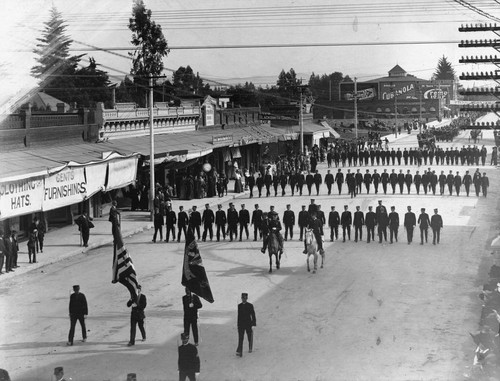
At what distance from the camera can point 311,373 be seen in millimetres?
11711

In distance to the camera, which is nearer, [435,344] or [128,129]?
[435,344]

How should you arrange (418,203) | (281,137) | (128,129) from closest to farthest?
(418,203)
(128,129)
(281,137)

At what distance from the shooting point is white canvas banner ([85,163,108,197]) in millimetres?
25922

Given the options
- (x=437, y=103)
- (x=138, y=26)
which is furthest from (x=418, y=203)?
(x=437, y=103)

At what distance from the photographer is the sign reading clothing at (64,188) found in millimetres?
22938

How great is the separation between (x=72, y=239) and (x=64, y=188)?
2.08m

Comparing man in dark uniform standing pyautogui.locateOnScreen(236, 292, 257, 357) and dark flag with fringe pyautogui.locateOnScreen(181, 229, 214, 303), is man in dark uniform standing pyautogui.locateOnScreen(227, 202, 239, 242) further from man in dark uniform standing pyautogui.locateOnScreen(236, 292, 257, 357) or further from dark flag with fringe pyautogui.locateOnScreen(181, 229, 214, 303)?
man in dark uniform standing pyautogui.locateOnScreen(236, 292, 257, 357)

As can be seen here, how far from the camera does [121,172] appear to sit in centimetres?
2897

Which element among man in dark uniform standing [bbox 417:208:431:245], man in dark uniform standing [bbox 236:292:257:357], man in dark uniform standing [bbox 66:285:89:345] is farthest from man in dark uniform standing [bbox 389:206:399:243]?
man in dark uniform standing [bbox 66:285:89:345]

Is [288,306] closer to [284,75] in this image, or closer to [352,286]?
[352,286]

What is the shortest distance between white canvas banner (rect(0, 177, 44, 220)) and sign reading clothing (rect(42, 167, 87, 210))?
1.66 ft

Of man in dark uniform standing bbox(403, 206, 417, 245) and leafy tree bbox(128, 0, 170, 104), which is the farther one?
leafy tree bbox(128, 0, 170, 104)

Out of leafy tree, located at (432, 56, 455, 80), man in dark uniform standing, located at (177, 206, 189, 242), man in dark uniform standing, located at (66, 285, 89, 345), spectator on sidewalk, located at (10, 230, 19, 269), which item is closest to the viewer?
man in dark uniform standing, located at (66, 285, 89, 345)

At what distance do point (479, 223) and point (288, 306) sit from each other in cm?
1394
